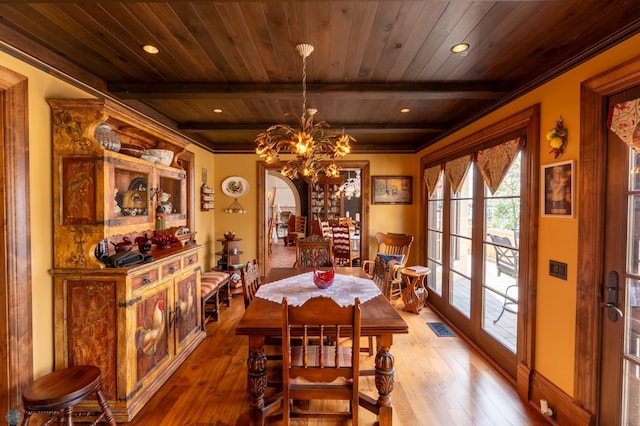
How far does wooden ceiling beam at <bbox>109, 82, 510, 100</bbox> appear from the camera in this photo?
2.54 metres

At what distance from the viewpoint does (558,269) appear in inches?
81.1

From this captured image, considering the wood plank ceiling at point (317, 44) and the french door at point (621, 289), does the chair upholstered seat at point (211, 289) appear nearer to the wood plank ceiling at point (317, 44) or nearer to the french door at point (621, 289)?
the wood plank ceiling at point (317, 44)

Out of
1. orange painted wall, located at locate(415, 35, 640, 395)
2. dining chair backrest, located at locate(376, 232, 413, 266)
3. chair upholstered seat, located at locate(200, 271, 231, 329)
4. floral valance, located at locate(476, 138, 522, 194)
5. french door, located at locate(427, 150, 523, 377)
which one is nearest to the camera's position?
orange painted wall, located at locate(415, 35, 640, 395)

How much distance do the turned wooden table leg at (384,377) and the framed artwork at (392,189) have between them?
3448mm

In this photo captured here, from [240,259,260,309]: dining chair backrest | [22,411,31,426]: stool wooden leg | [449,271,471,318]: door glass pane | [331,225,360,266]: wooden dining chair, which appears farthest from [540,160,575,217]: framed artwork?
[22,411,31,426]: stool wooden leg

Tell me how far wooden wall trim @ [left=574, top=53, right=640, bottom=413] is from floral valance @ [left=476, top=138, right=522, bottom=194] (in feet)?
2.03

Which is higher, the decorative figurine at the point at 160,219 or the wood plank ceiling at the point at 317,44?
the wood plank ceiling at the point at 317,44

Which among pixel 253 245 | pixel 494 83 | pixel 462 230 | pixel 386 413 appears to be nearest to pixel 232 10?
pixel 494 83

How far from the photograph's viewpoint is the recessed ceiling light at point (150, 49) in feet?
6.39

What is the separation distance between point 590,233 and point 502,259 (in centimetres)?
101

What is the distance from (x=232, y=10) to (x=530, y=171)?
2411 millimetres

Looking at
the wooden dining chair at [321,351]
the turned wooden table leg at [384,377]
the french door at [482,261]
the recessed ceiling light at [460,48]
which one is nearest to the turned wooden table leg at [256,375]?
the wooden dining chair at [321,351]

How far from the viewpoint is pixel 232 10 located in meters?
1.59

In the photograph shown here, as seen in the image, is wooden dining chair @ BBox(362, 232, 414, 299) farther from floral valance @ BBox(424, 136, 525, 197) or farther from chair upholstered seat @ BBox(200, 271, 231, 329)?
chair upholstered seat @ BBox(200, 271, 231, 329)
